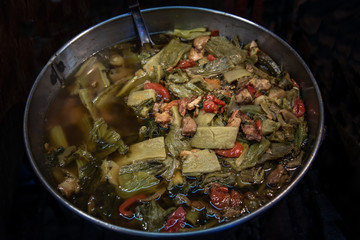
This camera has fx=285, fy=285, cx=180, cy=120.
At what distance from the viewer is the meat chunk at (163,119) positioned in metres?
2.58

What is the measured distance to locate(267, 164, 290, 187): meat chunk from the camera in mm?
2260

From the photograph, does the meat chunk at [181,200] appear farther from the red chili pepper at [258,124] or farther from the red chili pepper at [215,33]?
the red chili pepper at [215,33]

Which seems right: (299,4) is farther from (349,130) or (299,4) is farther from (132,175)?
(132,175)

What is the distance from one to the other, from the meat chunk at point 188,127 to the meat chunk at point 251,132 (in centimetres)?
43

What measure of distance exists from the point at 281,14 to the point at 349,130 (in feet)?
5.83

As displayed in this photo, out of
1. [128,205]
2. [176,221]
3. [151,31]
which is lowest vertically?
[176,221]

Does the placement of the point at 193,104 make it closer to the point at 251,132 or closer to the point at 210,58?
the point at 251,132

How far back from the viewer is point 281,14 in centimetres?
370

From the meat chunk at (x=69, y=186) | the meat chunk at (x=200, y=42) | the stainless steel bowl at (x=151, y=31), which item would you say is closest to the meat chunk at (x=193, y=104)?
the meat chunk at (x=200, y=42)

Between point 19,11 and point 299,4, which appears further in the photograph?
point 299,4

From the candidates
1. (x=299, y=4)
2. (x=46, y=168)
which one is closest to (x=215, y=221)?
(x=46, y=168)

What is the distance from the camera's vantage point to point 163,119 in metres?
2.58

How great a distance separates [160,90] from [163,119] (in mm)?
419

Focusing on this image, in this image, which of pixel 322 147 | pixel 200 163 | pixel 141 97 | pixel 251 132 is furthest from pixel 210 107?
pixel 322 147
